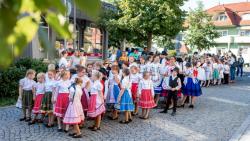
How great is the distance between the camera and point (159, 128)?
7926 mm

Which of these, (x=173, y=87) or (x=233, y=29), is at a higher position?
(x=233, y=29)

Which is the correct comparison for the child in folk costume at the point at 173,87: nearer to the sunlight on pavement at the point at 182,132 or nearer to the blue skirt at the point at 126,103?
the sunlight on pavement at the point at 182,132

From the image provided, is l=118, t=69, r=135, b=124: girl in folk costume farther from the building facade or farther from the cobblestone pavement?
the building facade

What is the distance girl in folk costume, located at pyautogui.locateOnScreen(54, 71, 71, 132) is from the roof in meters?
49.4

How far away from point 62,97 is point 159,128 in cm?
242

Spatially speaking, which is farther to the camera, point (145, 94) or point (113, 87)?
point (145, 94)

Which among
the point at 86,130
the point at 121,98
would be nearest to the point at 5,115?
the point at 86,130

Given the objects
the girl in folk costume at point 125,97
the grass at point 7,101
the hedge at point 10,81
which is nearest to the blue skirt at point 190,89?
the girl in folk costume at point 125,97

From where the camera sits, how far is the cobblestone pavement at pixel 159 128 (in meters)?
6.95

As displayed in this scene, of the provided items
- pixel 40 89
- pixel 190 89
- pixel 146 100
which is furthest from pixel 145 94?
pixel 40 89

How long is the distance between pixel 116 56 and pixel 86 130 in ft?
28.0

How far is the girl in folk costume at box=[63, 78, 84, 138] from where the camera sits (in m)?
6.86

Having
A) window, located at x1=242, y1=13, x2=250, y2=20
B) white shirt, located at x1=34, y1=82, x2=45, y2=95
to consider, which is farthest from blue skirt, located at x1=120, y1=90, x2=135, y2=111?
window, located at x1=242, y1=13, x2=250, y2=20

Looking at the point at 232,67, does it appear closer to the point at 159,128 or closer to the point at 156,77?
the point at 156,77
